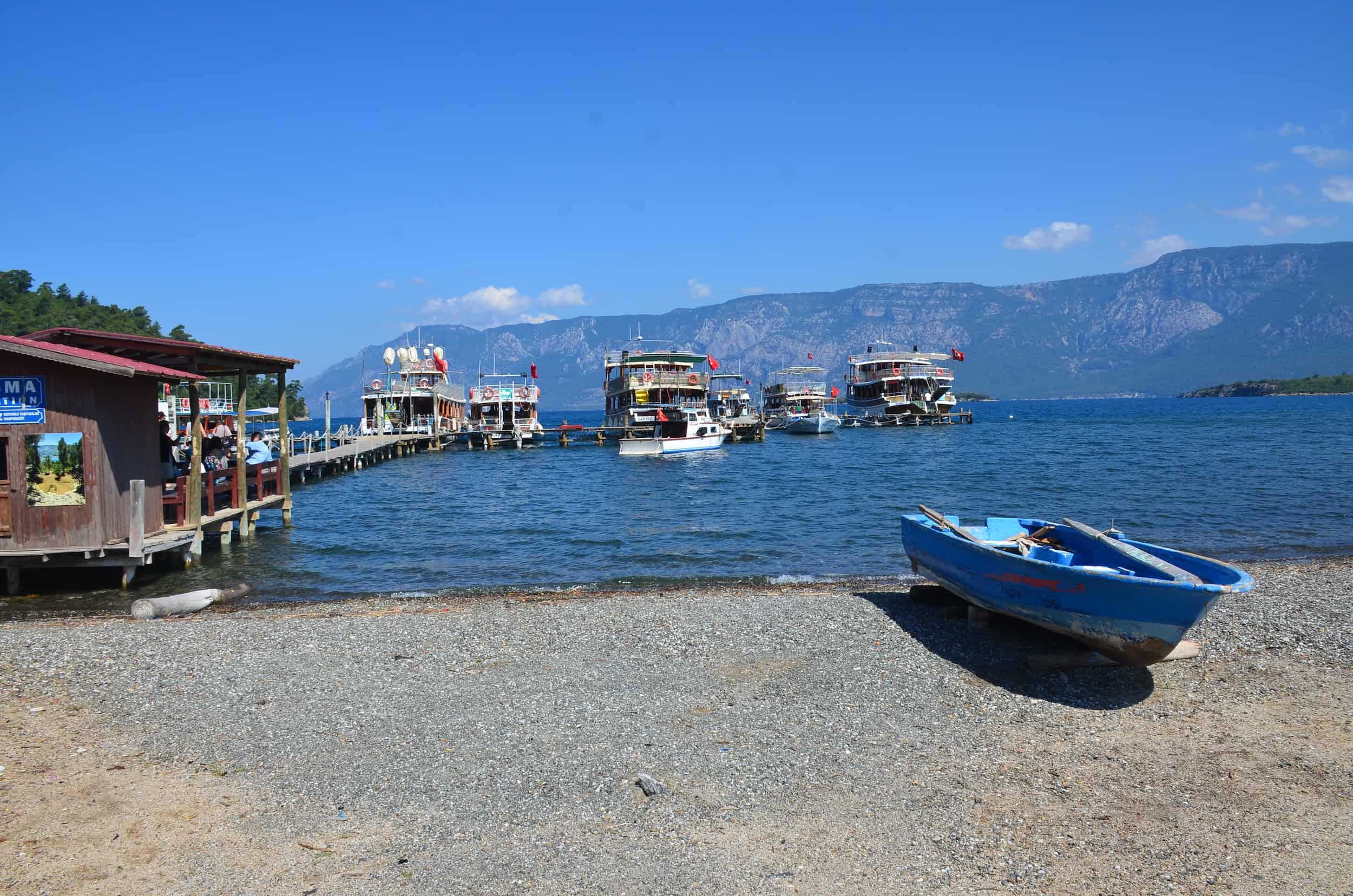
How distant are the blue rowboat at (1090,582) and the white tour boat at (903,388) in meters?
77.7

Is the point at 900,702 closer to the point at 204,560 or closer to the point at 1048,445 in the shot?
the point at 204,560

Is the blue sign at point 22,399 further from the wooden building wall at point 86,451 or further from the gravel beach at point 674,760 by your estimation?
the gravel beach at point 674,760

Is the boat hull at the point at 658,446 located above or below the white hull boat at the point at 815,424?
below

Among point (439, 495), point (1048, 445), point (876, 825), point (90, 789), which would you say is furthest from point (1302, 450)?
point (90, 789)

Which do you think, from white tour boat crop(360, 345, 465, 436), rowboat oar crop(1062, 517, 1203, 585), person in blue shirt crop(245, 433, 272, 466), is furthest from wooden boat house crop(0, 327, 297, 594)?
white tour boat crop(360, 345, 465, 436)

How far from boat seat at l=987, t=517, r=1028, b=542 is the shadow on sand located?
46.8 inches

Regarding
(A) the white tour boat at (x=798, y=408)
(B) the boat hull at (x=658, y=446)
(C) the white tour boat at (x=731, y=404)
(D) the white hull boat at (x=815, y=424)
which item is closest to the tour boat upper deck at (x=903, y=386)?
(A) the white tour boat at (x=798, y=408)

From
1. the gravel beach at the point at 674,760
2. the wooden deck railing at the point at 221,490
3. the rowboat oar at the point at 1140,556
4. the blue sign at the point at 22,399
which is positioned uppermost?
the blue sign at the point at 22,399

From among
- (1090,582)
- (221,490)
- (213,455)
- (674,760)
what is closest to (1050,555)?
(1090,582)

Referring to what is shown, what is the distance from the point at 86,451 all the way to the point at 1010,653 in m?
14.8

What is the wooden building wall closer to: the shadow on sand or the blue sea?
the blue sea

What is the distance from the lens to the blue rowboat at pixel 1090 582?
9156 mm

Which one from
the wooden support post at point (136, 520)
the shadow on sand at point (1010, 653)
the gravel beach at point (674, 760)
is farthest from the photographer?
the wooden support post at point (136, 520)

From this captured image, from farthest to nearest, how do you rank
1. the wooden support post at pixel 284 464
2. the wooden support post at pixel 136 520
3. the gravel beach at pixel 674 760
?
the wooden support post at pixel 284 464
the wooden support post at pixel 136 520
the gravel beach at pixel 674 760
